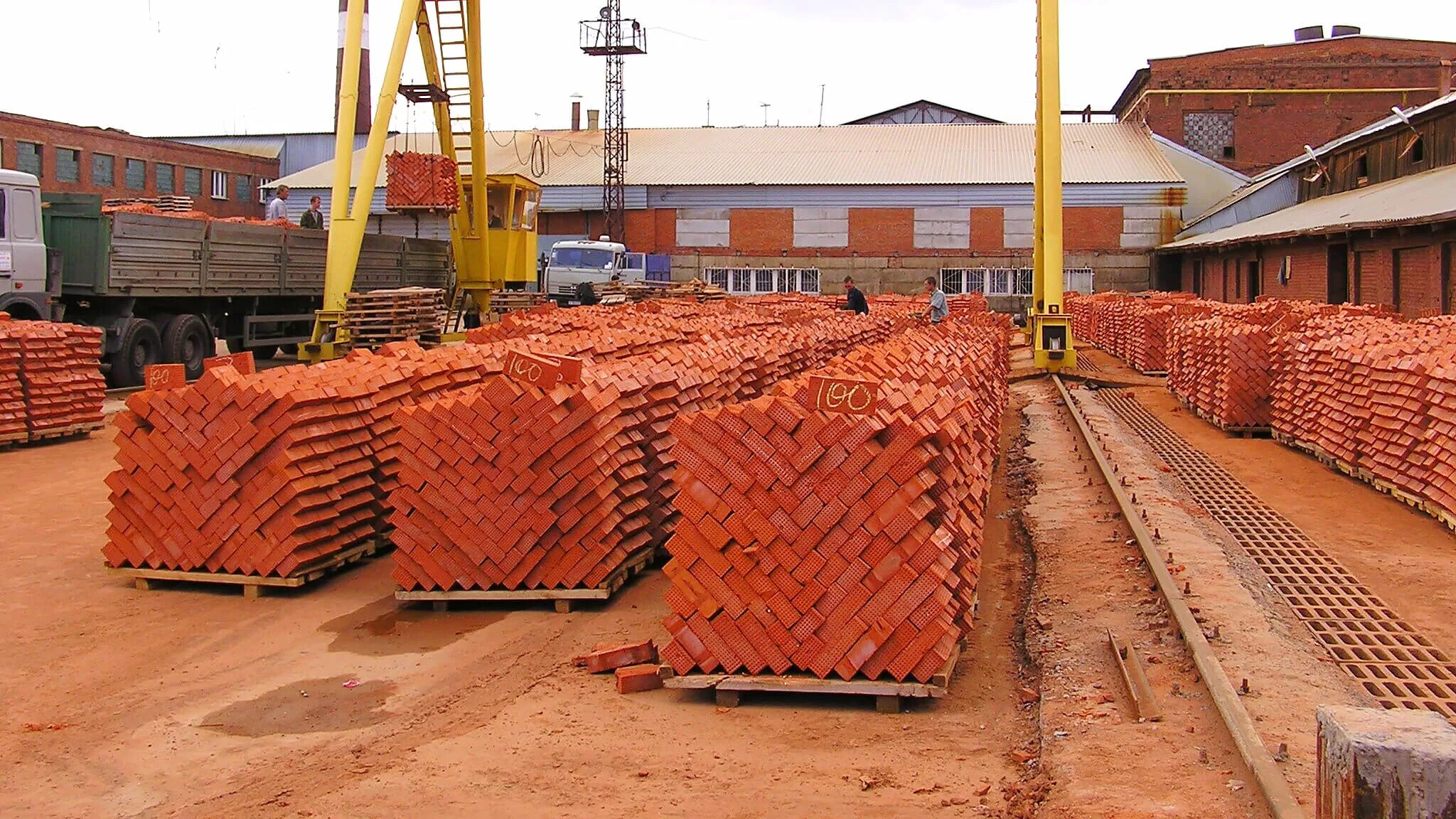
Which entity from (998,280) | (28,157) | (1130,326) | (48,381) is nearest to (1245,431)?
(1130,326)

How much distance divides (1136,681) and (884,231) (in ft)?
148

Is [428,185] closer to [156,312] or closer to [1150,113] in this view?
[156,312]

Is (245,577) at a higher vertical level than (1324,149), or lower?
lower

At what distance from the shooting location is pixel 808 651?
6395 mm

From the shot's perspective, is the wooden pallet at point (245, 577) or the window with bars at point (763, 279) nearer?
the wooden pallet at point (245, 577)

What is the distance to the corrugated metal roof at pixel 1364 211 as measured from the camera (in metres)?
22.8

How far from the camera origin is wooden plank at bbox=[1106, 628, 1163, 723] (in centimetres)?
574

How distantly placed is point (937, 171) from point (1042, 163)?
25545mm

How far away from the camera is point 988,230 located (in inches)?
1945

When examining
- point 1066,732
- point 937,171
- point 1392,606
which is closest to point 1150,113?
point 937,171

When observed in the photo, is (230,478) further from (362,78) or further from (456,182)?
(362,78)

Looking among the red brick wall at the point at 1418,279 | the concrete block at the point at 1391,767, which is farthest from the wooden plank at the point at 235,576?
the red brick wall at the point at 1418,279

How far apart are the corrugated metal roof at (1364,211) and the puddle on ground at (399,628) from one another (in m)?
18.1

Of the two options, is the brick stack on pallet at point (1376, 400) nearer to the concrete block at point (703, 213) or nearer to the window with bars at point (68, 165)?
the concrete block at point (703, 213)
